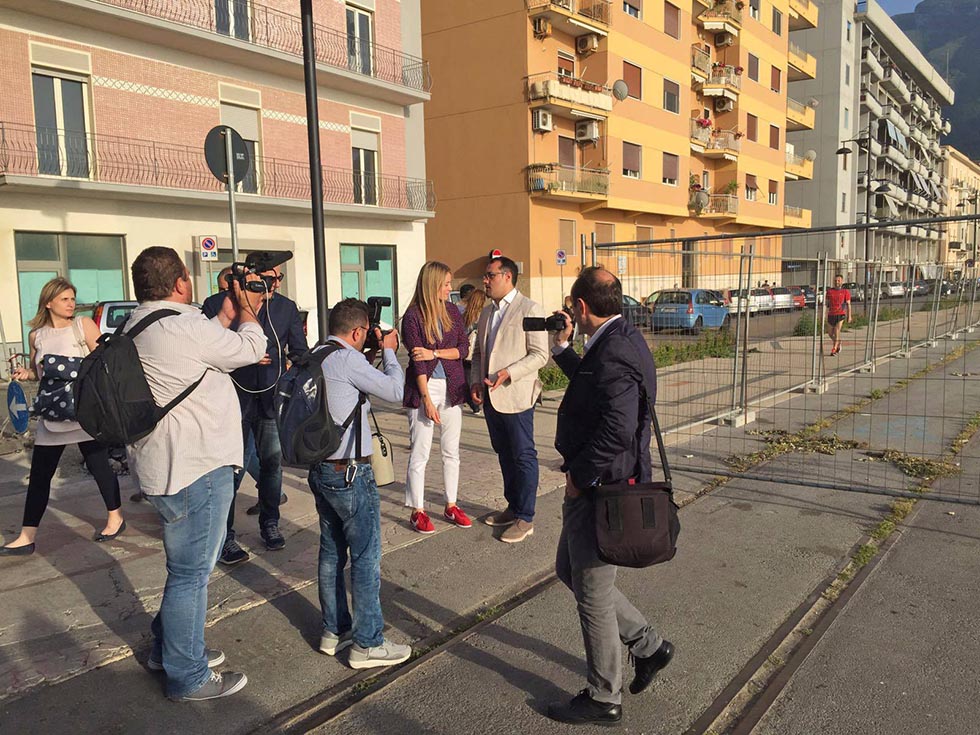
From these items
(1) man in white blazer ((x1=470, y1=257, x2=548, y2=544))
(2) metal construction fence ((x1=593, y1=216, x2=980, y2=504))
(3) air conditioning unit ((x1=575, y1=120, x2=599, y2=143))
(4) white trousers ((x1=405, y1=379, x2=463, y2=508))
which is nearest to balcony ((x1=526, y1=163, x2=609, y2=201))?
(3) air conditioning unit ((x1=575, y1=120, x2=599, y2=143))

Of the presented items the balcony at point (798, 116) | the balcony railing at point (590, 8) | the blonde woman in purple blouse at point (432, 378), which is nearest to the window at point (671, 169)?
the balcony railing at point (590, 8)

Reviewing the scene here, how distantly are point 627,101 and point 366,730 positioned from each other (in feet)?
102

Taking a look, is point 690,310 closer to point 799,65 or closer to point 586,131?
point 586,131

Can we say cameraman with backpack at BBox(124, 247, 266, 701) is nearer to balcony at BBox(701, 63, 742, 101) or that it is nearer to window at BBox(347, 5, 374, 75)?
window at BBox(347, 5, 374, 75)

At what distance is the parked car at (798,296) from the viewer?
9.77 meters

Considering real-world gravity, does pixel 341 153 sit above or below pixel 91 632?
above

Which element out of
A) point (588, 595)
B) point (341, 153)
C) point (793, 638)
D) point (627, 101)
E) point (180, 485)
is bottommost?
point (793, 638)

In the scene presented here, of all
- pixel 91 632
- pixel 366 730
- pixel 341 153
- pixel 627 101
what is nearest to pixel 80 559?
pixel 91 632

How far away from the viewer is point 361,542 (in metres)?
3.26

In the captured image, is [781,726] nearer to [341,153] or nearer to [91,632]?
[91,632]

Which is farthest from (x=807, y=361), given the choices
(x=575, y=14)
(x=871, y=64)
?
(x=871, y=64)

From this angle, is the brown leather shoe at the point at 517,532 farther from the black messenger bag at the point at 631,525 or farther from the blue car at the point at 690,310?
the blue car at the point at 690,310

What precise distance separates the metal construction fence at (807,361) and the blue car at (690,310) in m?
→ 0.02

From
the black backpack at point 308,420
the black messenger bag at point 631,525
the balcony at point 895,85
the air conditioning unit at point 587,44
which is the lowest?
the black messenger bag at point 631,525
